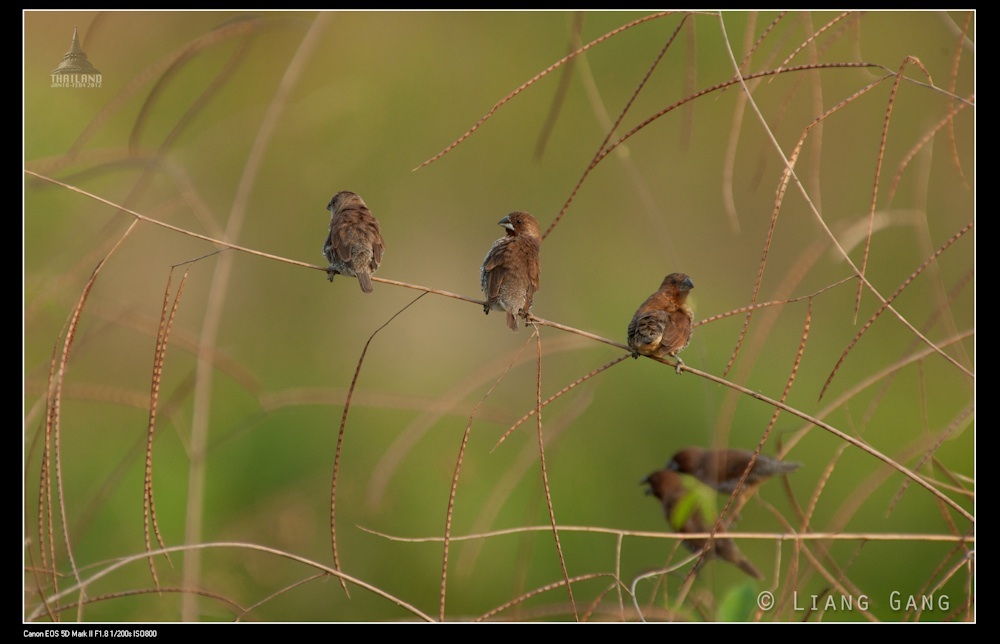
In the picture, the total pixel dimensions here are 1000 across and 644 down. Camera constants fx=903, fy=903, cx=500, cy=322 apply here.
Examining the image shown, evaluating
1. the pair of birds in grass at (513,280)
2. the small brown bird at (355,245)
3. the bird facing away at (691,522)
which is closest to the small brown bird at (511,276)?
the pair of birds in grass at (513,280)

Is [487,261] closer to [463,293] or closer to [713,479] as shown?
[713,479]

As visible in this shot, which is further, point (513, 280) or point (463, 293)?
point (463, 293)

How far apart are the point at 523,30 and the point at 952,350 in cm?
480

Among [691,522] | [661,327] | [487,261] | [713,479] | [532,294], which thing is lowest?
[691,522]

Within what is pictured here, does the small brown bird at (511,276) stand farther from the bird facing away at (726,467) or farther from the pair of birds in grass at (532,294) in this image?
the bird facing away at (726,467)

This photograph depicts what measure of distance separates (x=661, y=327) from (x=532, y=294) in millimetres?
724

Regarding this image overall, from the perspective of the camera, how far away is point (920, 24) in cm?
832

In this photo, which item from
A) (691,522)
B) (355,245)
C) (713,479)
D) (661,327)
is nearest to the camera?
(661,327)

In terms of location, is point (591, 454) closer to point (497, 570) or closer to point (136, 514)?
point (497, 570)

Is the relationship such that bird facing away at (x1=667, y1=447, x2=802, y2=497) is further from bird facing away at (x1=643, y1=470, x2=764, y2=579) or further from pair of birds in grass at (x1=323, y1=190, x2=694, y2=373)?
pair of birds in grass at (x1=323, y1=190, x2=694, y2=373)

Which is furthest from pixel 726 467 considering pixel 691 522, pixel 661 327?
pixel 661 327

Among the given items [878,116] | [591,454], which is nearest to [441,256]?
[591,454]

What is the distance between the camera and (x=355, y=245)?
12.9ft

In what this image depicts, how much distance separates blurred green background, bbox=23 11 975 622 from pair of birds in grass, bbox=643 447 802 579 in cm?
125
